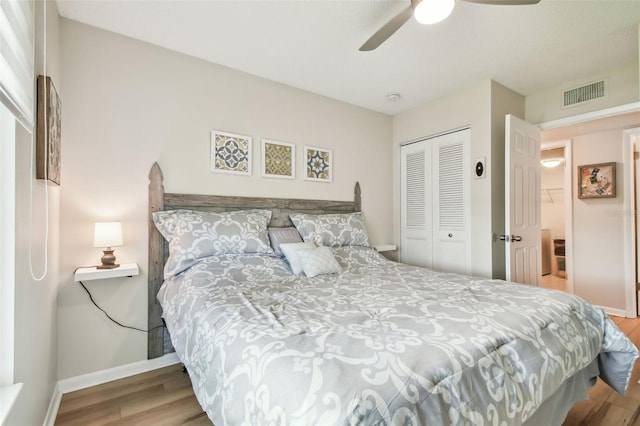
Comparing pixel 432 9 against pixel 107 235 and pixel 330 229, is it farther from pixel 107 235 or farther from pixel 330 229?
pixel 107 235

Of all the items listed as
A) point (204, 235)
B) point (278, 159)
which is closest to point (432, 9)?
point (278, 159)

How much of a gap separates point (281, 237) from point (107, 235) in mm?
1263

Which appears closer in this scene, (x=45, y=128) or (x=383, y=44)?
(x=45, y=128)

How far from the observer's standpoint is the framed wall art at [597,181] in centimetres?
351

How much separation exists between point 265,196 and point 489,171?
7.37ft

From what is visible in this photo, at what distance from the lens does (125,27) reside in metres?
2.17

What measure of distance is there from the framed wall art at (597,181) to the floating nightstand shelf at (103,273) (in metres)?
4.99

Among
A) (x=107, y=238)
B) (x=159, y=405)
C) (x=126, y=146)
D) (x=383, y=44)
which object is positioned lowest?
(x=159, y=405)

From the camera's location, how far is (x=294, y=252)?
7.55ft

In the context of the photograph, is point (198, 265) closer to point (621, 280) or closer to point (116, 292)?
point (116, 292)

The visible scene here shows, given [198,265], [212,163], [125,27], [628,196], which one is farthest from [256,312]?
[628,196]

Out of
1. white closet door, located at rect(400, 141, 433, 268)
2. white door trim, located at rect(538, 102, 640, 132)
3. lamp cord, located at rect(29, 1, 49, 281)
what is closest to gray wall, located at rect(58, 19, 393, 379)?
lamp cord, located at rect(29, 1, 49, 281)

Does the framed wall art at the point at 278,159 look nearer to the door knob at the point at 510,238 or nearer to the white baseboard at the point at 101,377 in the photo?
the white baseboard at the point at 101,377

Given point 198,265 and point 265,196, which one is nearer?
point 198,265
